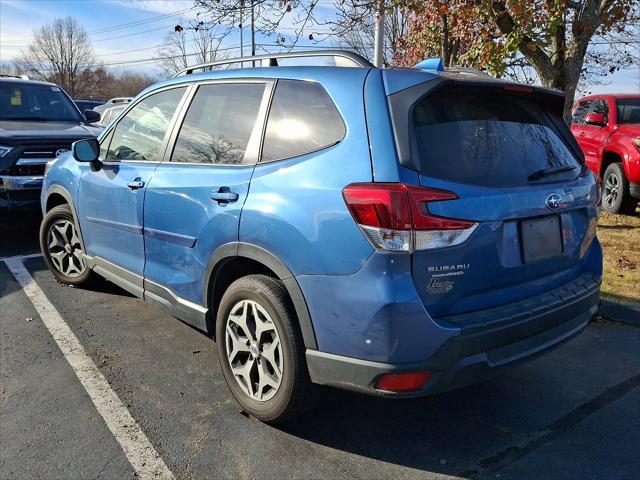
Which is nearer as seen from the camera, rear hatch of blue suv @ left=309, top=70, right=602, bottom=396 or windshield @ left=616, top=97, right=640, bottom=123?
rear hatch of blue suv @ left=309, top=70, right=602, bottom=396

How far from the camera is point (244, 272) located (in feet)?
10.1

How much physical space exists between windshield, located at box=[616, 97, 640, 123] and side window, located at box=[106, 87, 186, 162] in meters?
7.72

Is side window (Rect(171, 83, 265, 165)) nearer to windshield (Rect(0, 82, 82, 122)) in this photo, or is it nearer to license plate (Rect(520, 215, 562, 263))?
license plate (Rect(520, 215, 562, 263))

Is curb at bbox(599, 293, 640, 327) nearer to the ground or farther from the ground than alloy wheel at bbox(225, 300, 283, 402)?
nearer to the ground

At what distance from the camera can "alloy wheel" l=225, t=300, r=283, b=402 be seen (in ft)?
9.26

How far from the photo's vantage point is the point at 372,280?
2.33 meters

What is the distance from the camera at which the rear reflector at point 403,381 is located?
239 centimetres

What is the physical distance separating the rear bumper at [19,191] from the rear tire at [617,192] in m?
7.91

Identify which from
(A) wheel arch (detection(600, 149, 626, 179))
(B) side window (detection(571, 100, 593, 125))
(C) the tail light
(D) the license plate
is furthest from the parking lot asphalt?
(B) side window (detection(571, 100, 593, 125))

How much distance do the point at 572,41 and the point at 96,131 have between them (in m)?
6.01

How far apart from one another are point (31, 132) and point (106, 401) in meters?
4.63

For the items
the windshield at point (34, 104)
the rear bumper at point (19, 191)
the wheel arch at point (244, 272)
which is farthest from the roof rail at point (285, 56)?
the windshield at point (34, 104)

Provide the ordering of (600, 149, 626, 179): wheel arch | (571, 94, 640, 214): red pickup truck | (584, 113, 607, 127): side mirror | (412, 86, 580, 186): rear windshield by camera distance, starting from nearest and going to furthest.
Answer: (412, 86, 580, 186): rear windshield, (571, 94, 640, 214): red pickup truck, (600, 149, 626, 179): wheel arch, (584, 113, 607, 127): side mirror

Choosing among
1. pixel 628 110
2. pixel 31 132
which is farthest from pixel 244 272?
pixel 628 110
